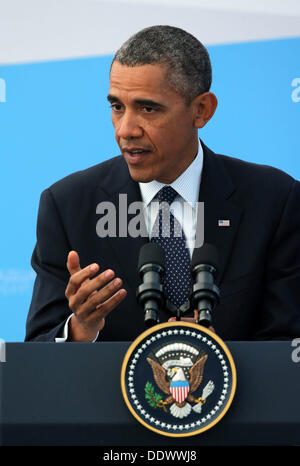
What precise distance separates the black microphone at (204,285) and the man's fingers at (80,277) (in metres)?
0.18

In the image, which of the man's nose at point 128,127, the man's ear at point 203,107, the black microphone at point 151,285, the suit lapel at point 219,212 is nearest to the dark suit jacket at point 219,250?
the suit lapel at point 219,212

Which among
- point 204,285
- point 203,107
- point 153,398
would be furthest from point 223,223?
point 153,398

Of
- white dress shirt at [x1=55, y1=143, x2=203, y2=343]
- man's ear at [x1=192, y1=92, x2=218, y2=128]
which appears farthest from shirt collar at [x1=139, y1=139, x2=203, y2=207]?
man's ear at [x1=192, y1=92, x2=218, y2=128]

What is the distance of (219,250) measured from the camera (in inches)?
80.0

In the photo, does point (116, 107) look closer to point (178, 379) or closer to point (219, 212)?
point (219, 212)

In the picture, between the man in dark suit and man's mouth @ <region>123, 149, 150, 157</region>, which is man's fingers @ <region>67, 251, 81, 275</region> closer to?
the man in dark suit

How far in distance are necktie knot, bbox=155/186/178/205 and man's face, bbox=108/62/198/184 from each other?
0.05 m

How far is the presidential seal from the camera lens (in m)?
1.21

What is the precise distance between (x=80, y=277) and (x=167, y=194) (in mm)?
701

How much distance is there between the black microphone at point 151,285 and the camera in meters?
1.26

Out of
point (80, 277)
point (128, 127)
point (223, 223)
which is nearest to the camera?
point (80, 277)

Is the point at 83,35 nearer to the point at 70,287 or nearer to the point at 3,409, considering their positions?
the point at 70,287

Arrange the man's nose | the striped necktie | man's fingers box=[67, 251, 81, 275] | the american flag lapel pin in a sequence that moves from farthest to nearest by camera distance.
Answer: the american flag lapel pin
the striped necktie
the man's nose
man's fingers box=[67, 251, 81, 275]
